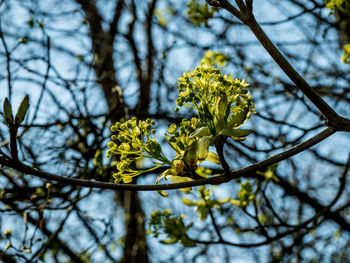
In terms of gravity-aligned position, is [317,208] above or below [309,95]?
above

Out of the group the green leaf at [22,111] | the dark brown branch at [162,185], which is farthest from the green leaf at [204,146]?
the green leaf at [22,111]

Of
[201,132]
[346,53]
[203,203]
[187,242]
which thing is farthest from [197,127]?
[346,53]

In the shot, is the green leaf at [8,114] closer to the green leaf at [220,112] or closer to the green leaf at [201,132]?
the green leaf at [201,132]

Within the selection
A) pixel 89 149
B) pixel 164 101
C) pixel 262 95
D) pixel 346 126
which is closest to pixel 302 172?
pixel 262 95

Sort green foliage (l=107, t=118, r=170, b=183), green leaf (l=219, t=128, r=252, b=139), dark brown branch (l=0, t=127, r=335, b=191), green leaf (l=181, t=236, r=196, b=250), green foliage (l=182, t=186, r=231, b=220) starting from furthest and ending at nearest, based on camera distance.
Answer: green foliage (l=182, t=186, r=231, b=220), green leaf (l=181, t=236, r=196, b=250), green foliage (l=107, t=118, r=170, b=183), green leaf (l=219, t=128, r=252, b=139), dark brown branch (l=0, t=127, r=335, b=191)

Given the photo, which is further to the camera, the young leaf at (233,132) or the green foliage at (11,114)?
the young leaf at (233,132)

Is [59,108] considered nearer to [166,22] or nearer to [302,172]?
[166,22]

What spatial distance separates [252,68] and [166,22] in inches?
62.7

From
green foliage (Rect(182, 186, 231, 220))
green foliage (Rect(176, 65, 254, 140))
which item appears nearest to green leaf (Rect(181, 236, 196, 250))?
green foliage (Rect(182, 186, 231, 220))

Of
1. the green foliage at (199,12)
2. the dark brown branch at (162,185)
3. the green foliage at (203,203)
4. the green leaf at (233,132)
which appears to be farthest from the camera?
the green foliage at (199,12)

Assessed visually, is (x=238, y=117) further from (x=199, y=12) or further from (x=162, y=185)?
(x=199, y=12)

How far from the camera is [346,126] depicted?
4.74ft

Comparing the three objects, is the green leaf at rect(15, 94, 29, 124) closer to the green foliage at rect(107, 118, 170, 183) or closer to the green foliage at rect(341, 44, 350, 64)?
the green foliage at rect(107, 118, 170, 183)

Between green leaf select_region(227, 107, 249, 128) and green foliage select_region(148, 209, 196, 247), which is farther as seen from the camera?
green foliage select_region(148, 209, 196, 247)
